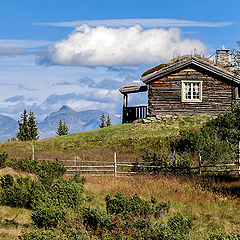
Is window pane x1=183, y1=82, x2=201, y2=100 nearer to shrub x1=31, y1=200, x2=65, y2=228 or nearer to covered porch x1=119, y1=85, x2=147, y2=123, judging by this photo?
covered porch x1=119, y1=85, x2=147, y2=123

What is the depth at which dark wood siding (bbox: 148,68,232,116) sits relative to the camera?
2866 cm

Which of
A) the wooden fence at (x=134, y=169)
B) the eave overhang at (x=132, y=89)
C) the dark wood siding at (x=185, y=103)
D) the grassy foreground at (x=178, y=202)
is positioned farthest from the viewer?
the eave overhang at (x=132, y=89)

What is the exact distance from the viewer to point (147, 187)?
1451 centimetres

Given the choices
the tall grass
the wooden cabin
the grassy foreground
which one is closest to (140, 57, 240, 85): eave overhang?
the wooden cabin

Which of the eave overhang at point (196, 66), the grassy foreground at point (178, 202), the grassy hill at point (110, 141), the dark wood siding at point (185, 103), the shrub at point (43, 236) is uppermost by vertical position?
the eave overhang at point (196, 66)

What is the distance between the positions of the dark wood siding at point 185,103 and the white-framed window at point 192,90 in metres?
0.25

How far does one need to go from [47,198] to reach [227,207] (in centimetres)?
602

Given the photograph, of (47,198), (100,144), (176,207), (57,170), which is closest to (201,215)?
(176,207)

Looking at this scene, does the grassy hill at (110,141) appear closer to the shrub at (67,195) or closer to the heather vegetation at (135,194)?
the heather vegetation at (135,194)

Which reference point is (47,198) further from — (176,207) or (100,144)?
(100,144)

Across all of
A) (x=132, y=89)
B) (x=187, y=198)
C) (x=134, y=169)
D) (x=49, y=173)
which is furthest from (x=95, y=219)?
(x=132, y=89)

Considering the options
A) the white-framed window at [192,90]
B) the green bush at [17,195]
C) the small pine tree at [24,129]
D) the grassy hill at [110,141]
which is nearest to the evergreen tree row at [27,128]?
the small pine tree at [24,129]

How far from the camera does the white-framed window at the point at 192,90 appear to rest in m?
28.7

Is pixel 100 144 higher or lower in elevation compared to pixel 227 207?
higher
